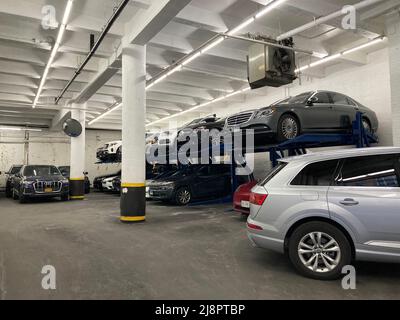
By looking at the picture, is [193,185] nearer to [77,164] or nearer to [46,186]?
[46,186]

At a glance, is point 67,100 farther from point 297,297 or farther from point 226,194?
point 297,297

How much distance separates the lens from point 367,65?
8914mm


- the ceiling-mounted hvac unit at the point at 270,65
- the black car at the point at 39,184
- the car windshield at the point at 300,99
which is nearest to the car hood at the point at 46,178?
the black car at the point at 39,184

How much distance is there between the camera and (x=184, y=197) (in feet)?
30.2

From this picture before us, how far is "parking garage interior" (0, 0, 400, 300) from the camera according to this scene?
2975 millimetres

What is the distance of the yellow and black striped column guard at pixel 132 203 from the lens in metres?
6.40

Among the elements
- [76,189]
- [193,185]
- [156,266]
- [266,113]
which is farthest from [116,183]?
[156,266]

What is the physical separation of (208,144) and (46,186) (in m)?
5.96

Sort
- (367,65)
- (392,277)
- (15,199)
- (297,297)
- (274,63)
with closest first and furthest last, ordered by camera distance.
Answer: (297,297), (392,277), (274,63), (367,65), (15,199)

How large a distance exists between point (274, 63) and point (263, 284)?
15.7ft

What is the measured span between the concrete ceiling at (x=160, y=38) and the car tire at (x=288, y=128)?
7.32ft

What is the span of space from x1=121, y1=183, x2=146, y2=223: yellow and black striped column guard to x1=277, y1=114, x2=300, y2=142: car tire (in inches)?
128

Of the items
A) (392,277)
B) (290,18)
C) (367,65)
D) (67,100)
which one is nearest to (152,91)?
(67,100)

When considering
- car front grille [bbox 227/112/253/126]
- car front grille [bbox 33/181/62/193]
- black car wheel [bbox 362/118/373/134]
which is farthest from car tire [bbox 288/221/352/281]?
car front grille [bbox 33/181/62/193]
